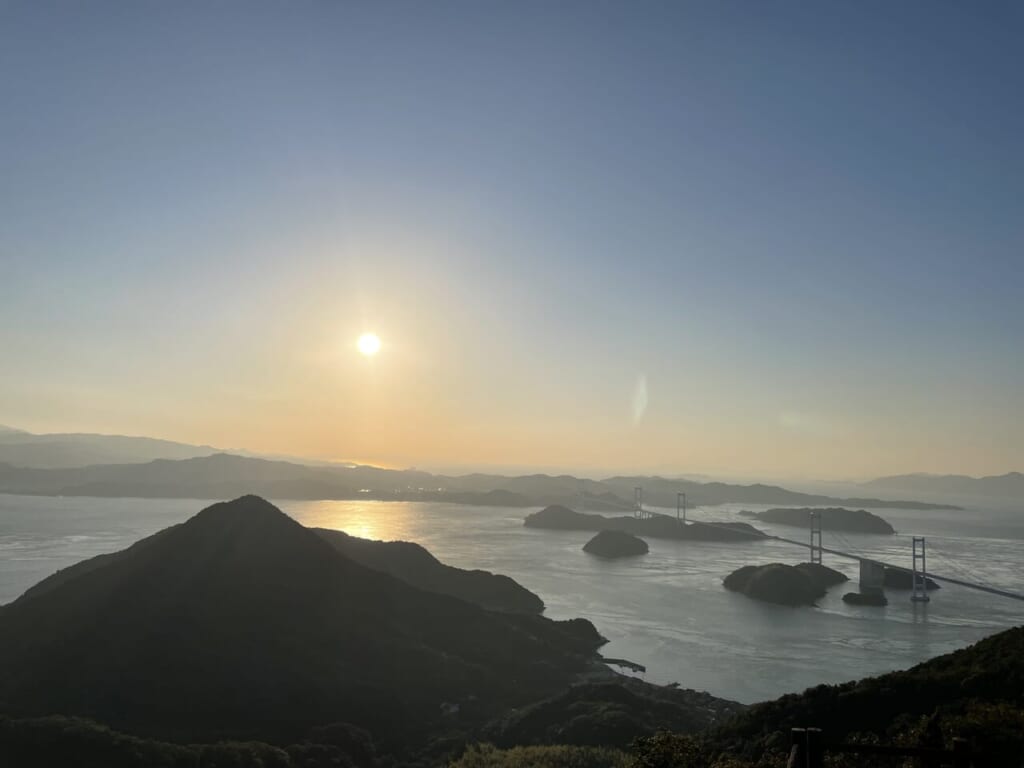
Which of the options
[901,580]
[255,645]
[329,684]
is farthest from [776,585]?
[255,645]

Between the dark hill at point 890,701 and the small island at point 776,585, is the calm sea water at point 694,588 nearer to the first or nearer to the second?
the small island at point 776,585

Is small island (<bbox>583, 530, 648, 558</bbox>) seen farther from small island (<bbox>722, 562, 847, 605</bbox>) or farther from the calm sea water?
small island (<bbox>722, 562, 847, 605</bbox>)

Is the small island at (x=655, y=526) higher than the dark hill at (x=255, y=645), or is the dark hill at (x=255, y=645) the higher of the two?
the dark hill at (x=255, y=645)

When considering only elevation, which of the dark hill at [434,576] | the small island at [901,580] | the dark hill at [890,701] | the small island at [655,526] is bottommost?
the small island at [655,526]

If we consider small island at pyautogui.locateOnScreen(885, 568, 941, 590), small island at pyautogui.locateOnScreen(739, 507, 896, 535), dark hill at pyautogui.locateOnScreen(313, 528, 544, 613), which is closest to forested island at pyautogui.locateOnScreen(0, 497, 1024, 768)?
dark hill at pyautogui.locateOnScreen(313, 528, 544, 613)

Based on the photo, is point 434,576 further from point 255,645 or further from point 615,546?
point 615,546

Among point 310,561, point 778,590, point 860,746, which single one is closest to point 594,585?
point 778,590

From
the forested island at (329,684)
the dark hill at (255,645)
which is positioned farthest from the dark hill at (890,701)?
the dark hill at (255,645)

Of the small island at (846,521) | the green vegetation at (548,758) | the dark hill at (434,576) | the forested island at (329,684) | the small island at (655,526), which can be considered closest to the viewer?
the forested island at (329,684)
